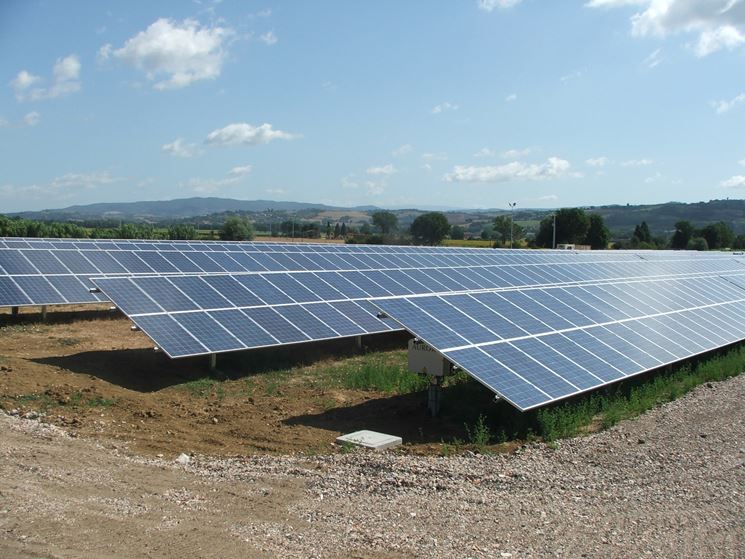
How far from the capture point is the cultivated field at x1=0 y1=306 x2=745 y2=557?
8438 millimetres

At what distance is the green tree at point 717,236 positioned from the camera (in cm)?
12288

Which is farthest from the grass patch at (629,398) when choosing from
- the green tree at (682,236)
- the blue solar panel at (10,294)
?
the green tree at (682,236)

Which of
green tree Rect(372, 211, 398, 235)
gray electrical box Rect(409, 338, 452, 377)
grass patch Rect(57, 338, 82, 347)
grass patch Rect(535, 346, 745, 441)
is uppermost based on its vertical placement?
green tree Rect(372, 211, 398, 235)

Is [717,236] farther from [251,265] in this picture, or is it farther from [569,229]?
[251,265]

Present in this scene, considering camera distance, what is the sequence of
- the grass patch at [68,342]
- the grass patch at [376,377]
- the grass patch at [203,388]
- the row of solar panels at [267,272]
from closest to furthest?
1. the grass patch at [203,388]
2. the grass patch at [376,377]
3. the grass patch at [68,342]
4. the row of solar panels at [267,272]

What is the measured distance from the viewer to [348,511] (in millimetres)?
9445

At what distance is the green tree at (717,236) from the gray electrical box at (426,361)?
121 metres

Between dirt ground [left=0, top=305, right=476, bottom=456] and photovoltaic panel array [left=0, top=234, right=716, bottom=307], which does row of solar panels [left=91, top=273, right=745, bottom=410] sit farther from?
photovoltaic panel array [left=0, top=234, right=716, bottom=307]

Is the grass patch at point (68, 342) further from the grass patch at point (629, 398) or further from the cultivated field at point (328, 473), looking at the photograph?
the grass patch at point (629, 398)

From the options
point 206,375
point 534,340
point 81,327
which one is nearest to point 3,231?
point 81,327

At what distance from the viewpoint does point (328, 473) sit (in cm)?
1105

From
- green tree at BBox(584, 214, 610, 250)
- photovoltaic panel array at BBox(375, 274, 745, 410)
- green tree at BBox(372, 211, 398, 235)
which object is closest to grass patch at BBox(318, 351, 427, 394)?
photovoltaic panel array at BBox(375, 274, 745, 410)

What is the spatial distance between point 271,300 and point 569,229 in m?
95.6

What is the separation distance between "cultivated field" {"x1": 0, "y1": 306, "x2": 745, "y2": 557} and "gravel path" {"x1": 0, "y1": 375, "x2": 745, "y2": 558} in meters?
0.03
